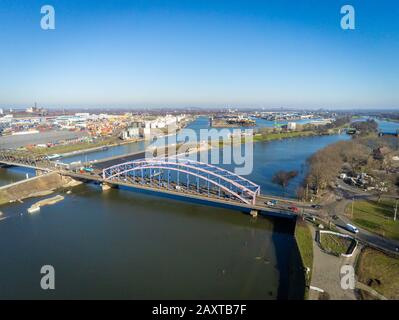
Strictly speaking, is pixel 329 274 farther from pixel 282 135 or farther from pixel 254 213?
pixel 282 135

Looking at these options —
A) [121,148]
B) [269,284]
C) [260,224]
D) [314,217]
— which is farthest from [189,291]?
[121,148]

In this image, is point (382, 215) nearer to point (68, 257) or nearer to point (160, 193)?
point (160, 193)

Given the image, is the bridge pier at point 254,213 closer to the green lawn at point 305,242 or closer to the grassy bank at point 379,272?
the green lawn at point 305,242

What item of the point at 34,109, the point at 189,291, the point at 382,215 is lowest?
the point at 189,291

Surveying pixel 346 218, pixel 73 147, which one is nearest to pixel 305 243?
pixel 346 218

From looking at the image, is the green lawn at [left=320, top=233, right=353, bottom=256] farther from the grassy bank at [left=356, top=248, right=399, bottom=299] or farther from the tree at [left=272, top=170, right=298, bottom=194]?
the tree at [left=272, top=170, right=298, bottom=194]

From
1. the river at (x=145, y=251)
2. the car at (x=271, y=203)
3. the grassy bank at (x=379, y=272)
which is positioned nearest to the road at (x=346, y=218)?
the grassy bank at (x=379, y=272)
